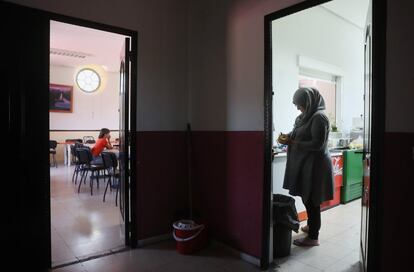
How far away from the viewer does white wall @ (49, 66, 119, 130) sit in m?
9.13

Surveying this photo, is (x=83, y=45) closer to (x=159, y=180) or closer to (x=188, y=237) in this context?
(x=159, y=180)

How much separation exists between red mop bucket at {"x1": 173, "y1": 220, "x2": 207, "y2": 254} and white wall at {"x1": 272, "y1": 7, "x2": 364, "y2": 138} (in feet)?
5.56

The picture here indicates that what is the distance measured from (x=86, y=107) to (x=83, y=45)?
3.37m

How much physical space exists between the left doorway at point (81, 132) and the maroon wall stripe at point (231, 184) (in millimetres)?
1025

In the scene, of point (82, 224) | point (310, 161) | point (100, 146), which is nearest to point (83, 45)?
point (100, 146)

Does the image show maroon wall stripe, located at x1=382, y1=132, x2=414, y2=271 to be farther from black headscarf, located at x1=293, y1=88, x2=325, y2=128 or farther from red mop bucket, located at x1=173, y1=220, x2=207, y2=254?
red mop bucket, located at x1=173, y1=220, x2=207, y2=254

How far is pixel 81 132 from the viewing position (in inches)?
379

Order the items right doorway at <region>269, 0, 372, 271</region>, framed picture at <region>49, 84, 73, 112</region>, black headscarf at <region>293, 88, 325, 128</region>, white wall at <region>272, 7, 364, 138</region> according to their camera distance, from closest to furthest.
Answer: right doorway at <region>269, 0, 372, 271</region> < black headscarf at <region>293, 88, 325, 128</region> < white wall at <region>272, 7, 364, 138</region> < framed picture at <region>49, 84, 73, 112</region>

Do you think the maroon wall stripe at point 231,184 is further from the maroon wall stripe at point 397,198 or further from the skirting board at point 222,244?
the maroon wall stripe at point 397,198

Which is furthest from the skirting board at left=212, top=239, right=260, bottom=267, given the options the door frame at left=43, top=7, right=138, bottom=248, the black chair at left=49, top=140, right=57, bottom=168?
the black chair at left=49, top=140, right=57, bottom=168

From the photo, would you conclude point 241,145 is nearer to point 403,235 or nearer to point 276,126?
point 276,126

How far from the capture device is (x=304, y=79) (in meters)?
Result: 4.48

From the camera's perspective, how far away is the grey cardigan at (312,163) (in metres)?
2.97
